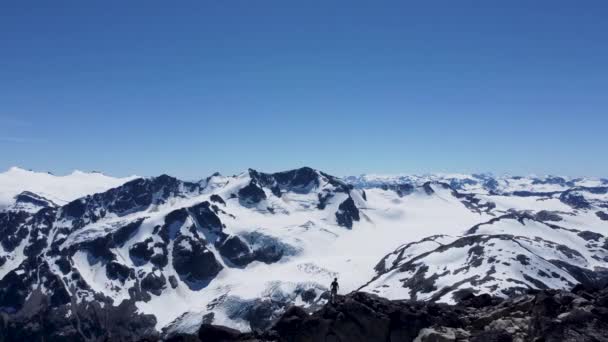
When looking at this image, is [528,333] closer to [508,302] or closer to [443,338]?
[443,338]

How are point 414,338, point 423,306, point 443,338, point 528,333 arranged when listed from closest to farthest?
point 528,333, point 443,338, point 414,338, point 423,306

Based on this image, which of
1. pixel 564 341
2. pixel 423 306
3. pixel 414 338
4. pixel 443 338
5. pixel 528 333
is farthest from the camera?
pixel 423 306

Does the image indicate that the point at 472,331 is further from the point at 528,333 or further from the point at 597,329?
the point at 597,329

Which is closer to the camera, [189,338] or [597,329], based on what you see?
[597,329]

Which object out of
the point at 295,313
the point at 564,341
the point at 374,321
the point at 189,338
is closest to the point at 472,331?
the point at 564,341

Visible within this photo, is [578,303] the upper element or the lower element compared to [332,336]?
upper

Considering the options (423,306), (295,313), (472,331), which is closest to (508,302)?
(472,331)
